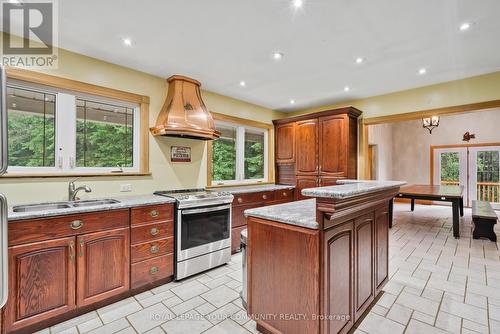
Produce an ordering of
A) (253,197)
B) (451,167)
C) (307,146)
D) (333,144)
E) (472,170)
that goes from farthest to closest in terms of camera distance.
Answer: (451,167) → (472,170) → (307,146) → (333,144) → (253,197)

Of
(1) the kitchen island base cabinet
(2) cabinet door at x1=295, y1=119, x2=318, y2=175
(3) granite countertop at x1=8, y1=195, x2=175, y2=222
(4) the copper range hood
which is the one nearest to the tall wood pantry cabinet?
(2) cabinet door at x1=295, y1=119, x2=318, y2=175

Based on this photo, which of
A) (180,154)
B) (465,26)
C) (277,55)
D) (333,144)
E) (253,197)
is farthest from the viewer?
(333,144)

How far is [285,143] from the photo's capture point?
498cm

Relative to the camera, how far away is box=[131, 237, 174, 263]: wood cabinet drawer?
243cm

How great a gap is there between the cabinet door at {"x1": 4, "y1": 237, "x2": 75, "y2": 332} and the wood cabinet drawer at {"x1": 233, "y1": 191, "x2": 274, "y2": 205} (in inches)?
81.2

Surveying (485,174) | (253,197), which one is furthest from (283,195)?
(485,174)

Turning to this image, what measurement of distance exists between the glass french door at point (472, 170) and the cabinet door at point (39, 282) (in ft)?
31.4

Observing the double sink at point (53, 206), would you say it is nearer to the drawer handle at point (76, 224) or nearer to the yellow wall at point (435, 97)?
the drawer handle at point (76, 224)

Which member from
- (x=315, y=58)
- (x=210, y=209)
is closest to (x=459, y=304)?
(x=210, y=209)

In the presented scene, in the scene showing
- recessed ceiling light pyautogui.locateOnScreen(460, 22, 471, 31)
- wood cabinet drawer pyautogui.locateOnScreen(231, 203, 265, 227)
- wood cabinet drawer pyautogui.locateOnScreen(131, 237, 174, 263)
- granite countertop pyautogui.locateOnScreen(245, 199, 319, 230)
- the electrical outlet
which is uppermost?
recessed ceiling light pyautogui.locateOnScreen(460, 22, 471, 31)

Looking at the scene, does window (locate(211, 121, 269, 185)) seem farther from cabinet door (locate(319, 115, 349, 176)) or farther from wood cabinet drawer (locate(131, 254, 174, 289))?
wood cabinet drawer (locate(131, 254, 174, 289))

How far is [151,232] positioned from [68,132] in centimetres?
147

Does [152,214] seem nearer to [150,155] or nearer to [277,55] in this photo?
[150,155]

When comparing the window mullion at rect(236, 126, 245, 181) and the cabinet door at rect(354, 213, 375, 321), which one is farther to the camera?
the window mullion at rect(236, 126, 245, 181)
